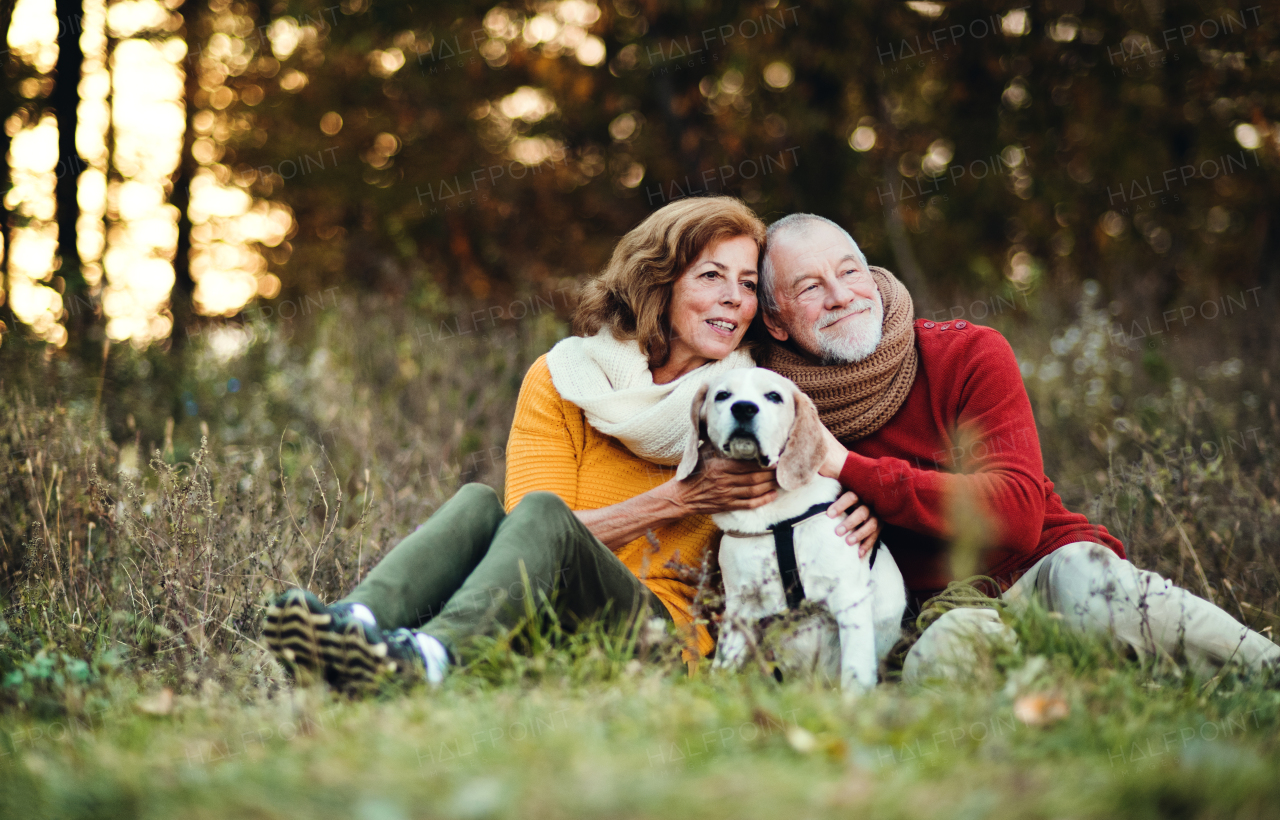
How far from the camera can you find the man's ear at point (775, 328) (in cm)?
342

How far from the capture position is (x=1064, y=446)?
542cm

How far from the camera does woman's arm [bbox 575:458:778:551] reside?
2.89m

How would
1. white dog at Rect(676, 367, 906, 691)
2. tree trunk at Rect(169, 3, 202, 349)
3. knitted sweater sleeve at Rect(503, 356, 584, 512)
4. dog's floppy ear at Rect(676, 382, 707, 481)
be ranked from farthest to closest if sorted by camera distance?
1. tree trunk at Rect(169, 3, 202, 349)
2. knitted sweater sleeve at Rect(503, 356, 584, 512)
3. dog's floppy ear at Rect(676, 382, 707, 481)
4. white dog at Rect(676, 367, 906, 691)

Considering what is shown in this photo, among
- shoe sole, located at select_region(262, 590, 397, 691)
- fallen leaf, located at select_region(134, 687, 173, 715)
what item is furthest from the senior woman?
fallen leaf, located at select_region(134, 687, 173, 715)

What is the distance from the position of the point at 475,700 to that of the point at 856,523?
1.25m

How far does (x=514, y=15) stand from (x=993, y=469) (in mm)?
8382

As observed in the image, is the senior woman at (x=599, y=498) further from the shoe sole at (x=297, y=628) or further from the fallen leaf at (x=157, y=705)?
the fallen leaf at (x=157, y=705)

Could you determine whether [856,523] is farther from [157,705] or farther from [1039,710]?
[157,705]

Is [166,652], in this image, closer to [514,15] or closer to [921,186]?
[514,15]

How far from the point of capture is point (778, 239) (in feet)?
11.1

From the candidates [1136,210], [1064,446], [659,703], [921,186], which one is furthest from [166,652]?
[1136,210]

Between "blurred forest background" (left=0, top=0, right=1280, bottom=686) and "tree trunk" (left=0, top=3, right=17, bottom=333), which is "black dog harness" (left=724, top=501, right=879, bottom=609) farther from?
"tree trunk" (left=0, top=3, right=17, bottom=333)

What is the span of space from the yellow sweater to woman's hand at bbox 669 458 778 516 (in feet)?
0.77

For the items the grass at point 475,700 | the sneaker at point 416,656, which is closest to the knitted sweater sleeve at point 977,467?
the grass at point 475,700
